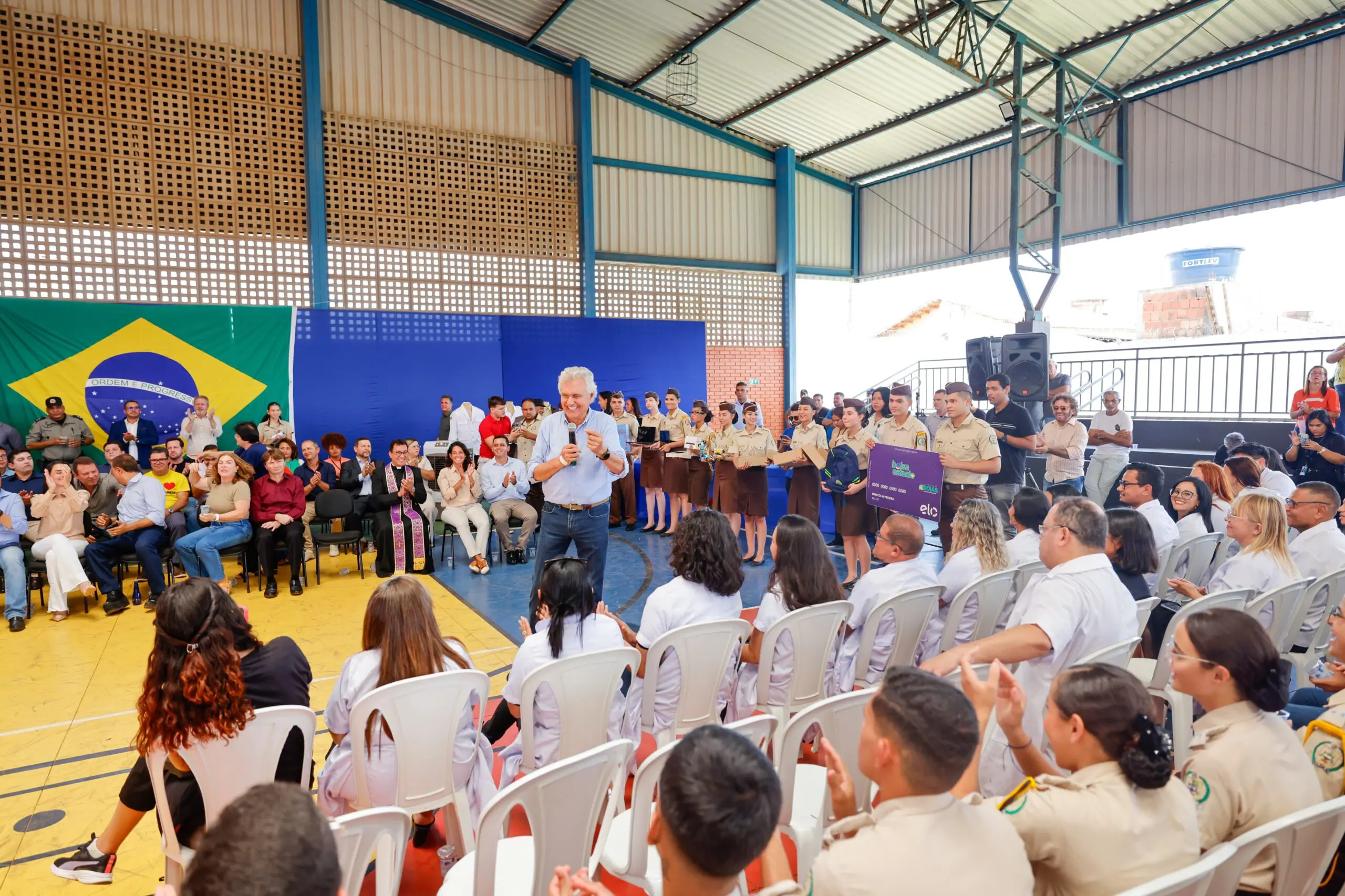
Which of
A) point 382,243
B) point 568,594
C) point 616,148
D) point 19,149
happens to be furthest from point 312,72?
point 568,594

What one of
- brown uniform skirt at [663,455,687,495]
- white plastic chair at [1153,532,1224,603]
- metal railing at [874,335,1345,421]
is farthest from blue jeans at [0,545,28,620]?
metal railing at [874,335,1345,421]

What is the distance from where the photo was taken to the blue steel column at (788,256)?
14.9m

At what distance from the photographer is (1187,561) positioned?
435 cm

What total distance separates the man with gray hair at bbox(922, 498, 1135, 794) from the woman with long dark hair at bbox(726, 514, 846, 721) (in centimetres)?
76

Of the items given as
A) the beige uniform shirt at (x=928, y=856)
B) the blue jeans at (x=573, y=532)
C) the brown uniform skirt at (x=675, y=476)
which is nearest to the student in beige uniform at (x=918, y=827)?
the beige uniform shirt at (x=928, y=856)

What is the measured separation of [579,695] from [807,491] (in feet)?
16.7

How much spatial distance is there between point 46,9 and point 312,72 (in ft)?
9.58

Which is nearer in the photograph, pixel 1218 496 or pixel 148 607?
pixel 1218 496

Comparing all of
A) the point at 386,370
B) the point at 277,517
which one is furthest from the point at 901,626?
the point at 386,370

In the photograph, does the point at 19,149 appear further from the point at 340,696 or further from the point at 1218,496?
the point at 1218,496

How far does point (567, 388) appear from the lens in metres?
4.23

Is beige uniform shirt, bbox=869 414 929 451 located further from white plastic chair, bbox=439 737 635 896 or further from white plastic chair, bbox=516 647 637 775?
white plastic chair, bbox=439 737 635 896

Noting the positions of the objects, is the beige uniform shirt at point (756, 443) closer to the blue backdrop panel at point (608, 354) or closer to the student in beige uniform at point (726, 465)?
the student in beige uniform at point (726, 465)

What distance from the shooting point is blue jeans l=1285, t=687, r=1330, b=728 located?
112 inches
